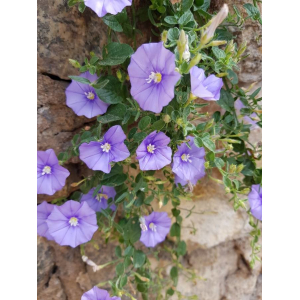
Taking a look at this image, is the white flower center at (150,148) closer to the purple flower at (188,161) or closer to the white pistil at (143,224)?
the purple flower at (188,161)

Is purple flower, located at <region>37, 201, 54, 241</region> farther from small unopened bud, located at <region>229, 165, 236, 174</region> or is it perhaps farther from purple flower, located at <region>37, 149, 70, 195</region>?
small unopened bud, located at <region>229, 165, 236, 174</region>

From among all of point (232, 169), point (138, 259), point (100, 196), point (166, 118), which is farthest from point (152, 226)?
point (166, 118)

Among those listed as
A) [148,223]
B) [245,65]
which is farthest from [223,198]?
[245,65]

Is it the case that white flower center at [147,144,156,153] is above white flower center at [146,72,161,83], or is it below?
below

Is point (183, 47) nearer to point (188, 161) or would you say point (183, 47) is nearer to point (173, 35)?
point (173, 35)

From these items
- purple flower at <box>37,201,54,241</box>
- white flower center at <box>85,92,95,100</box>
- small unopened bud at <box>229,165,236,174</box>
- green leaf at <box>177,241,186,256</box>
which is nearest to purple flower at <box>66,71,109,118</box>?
white flower center at <box>85,92,95,100</box>
